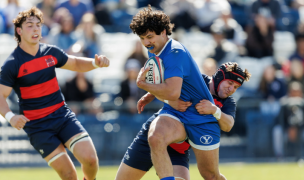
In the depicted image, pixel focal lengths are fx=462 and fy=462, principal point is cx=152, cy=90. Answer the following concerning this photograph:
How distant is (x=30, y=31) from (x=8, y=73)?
65 cm

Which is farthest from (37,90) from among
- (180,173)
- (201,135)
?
(201,135)

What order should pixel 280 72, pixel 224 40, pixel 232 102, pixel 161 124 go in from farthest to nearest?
1. pixel 224 40
2. pixel 280 72
3. pixel 232 102
4. pixel 161 124

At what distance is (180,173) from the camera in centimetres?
580

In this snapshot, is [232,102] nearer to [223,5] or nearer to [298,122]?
[298,122]

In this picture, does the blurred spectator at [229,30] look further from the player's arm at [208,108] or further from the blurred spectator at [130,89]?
the player's arm at [208,108]

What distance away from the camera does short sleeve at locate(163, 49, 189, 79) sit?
5.21m

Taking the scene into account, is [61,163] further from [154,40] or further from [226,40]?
[226,40]

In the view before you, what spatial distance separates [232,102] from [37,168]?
247 inches

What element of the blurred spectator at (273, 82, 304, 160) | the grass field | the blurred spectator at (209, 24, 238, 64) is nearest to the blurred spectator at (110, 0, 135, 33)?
the blurred spectator at (209, 24, 238, 64)

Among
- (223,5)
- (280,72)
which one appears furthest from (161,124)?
(223,5)

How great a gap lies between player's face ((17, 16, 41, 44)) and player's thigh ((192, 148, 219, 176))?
2612 mm

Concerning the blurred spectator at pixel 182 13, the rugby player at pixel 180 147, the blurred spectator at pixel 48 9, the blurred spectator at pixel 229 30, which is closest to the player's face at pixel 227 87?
the rugby player at pixel 180 147

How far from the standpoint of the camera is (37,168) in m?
10.8

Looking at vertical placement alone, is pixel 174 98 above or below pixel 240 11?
above
